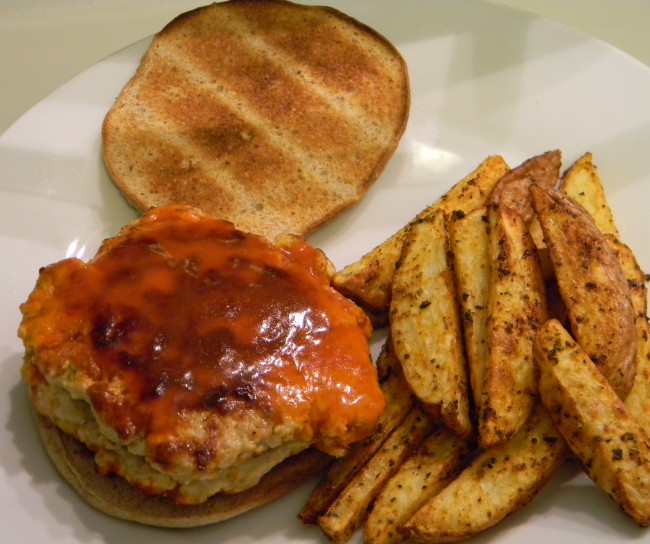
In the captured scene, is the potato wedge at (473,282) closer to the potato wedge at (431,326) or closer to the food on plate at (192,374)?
the potato wedge at (431,326)

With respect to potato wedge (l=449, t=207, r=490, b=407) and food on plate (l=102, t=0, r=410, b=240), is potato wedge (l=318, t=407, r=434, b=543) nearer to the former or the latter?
potato wedge (l=449, t=207, r=490, b=407)

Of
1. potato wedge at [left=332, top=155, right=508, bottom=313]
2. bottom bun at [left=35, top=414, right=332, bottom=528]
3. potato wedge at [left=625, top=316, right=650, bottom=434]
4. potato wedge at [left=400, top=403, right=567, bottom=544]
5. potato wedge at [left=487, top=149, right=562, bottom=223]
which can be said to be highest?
potato wedge at [left=487, top=149, right=562, bottom=223]

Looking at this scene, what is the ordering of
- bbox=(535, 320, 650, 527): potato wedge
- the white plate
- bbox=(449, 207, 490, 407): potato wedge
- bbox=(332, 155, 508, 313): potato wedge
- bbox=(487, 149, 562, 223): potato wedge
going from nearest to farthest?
1. bbox=(535, 320, 650, 527): potato wedge
2. bbox=(449, 207, 490, 407): potato wedge
3. the white plate
4. bbox=(332, 155, 508, 313): potato wedge
5. bbox=(487, 149, 562, 223): potato wedge

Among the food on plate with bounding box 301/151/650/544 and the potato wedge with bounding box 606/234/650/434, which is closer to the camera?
the food on plate with bounding box 301/151/650/544

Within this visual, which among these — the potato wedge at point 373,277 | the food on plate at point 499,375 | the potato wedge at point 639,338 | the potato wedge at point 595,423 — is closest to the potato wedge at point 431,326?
the food on plate at point 499,375

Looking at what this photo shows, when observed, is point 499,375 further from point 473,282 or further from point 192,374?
point 192,374

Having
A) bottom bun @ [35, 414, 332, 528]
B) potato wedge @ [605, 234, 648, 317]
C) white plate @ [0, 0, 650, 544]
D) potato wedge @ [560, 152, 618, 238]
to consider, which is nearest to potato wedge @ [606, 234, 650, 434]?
potato wedge @ [605, 234, 648, 317]
